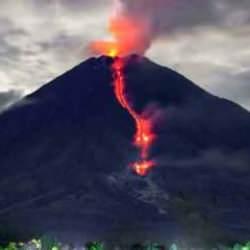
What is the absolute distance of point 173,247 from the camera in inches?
749

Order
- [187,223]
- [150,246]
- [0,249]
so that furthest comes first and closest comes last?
[187,223] → [0,249] → [150,246]

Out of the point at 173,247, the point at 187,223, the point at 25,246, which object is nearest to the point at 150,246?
the point at 173,247

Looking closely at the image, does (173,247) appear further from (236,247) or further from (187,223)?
(187,223)

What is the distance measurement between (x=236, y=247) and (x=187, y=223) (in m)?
181

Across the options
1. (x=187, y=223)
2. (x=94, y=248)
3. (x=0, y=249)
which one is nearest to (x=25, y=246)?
(x=0, y=249)

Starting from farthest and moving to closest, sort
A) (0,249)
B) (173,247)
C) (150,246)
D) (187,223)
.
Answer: (187,223) < (0,249) < (150,246) < (173,247)

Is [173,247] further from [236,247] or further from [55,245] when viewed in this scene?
[55,245]

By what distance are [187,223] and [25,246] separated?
17950cm

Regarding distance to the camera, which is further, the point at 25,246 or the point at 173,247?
the point at 25,246

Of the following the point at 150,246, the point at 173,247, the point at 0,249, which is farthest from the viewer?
the point at 0,249

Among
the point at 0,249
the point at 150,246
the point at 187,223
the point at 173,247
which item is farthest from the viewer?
the point at 187,223

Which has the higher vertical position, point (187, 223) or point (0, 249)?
point (187, 223)

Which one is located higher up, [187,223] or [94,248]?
[187,223]

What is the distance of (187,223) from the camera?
200 metres
